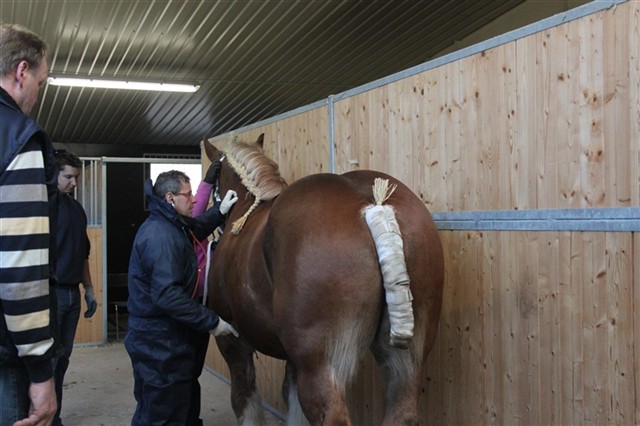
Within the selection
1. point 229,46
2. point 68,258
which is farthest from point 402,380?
point 229,46

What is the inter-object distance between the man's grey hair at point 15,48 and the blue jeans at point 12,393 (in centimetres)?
81

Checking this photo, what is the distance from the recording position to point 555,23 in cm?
228

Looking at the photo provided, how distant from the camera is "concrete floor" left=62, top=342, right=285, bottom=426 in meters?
4.50

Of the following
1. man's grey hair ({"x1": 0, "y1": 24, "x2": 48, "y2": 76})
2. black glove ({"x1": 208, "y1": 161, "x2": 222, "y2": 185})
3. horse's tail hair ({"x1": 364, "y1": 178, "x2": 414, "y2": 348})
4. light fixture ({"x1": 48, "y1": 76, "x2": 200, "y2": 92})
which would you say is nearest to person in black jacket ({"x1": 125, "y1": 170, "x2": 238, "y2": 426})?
black glove ({"x1": 208, "y1": 161, "x2": 222, "y2": 185})

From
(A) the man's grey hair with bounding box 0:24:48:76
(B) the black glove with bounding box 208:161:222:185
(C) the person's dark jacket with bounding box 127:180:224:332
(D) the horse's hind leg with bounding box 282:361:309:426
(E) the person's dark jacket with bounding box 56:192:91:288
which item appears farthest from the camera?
(E) the person's dark jacket with bounding box 56:192:91:288

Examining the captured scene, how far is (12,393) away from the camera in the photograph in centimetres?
167

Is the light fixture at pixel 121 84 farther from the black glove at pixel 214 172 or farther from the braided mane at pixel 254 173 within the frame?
the braided mane at pixel 254 173

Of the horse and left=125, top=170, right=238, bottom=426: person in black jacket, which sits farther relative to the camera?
left=125, top=170, right=238, bottom=426: person in black jacket

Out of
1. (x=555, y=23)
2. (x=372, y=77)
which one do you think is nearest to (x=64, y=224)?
(x=555, y=23)

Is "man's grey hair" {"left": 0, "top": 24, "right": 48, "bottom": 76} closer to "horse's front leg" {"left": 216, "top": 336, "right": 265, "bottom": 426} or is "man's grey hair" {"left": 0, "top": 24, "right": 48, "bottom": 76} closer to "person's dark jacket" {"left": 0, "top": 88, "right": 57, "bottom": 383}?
"person's dark jacket" {"left": 0, "top": 88, "right": 57, "bottom": 383}

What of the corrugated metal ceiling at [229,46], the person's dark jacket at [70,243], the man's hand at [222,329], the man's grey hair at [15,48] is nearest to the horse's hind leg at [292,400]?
the man's hand at [222,329]

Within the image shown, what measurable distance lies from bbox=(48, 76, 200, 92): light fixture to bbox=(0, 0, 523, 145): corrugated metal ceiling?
180 mm

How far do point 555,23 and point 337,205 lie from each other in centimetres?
106

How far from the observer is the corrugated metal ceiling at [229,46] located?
21.4 feet
